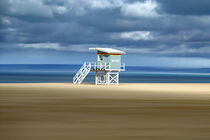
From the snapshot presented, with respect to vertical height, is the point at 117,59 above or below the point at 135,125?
above

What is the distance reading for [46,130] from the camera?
11023mm

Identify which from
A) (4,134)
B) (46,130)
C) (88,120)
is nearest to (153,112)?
(88,120)

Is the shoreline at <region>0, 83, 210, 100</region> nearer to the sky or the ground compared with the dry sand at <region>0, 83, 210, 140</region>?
nearer to the sky

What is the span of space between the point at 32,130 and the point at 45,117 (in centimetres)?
303

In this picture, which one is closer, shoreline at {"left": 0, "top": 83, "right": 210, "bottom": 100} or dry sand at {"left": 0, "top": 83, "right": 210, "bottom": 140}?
dry sand at {"left": 0, "top": 83, "right": 210, "bottom": 140}

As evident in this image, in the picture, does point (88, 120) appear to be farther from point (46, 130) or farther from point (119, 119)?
point (46, 130)

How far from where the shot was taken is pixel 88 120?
13.2 metres

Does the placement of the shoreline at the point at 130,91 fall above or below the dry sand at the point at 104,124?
→ above

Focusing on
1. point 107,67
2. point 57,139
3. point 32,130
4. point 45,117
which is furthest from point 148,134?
point 107,67

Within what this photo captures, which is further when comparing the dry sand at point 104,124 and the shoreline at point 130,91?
the shoreline at point 130,91

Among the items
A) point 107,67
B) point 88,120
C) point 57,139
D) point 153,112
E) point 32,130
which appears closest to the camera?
point 57,139

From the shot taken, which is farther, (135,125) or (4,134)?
(135,125)

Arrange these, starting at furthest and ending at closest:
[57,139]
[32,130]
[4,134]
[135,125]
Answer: [135,125] < [32,130] < [4,134] < [57,139]

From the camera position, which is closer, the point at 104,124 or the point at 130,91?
the point at 104,124
